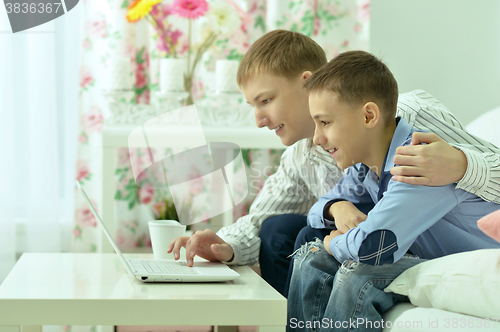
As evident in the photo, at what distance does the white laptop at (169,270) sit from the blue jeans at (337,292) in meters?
0.14

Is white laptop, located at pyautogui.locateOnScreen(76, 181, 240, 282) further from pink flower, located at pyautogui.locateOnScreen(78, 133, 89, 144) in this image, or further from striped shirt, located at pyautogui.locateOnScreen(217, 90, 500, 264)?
pink flower, located at pyautogui.locateOnScreen(78, 133, 89, 144)

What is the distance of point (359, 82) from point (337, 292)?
38cm

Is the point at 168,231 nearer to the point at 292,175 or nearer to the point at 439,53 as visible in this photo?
the point at 292,175

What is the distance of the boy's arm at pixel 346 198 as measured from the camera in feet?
3.41

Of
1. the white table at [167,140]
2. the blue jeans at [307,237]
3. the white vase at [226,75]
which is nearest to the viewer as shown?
the blue jeans at [307,237]

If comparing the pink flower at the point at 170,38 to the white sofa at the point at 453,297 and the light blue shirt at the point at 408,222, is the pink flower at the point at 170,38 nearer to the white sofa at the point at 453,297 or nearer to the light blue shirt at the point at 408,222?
the light blue shirt at the point at 408,222

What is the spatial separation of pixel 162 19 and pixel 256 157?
26.2 inches

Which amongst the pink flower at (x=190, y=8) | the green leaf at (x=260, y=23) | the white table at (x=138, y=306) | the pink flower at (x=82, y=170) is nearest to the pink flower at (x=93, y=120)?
the pink flower at (x=82, y=170)

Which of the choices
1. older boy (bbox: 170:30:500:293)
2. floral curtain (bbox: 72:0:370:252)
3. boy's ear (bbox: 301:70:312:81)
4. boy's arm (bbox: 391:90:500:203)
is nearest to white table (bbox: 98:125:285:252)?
floral curtain (bbox: 72:0:370:252)

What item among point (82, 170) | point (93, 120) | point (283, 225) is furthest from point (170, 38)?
point (283, 225)

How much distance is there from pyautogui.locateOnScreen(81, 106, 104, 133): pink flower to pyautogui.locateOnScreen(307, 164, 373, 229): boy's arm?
1174mm

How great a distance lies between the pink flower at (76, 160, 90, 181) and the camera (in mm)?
1961

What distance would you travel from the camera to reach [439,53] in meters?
1.73

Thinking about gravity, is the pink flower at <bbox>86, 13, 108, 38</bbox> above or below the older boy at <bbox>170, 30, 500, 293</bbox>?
above
